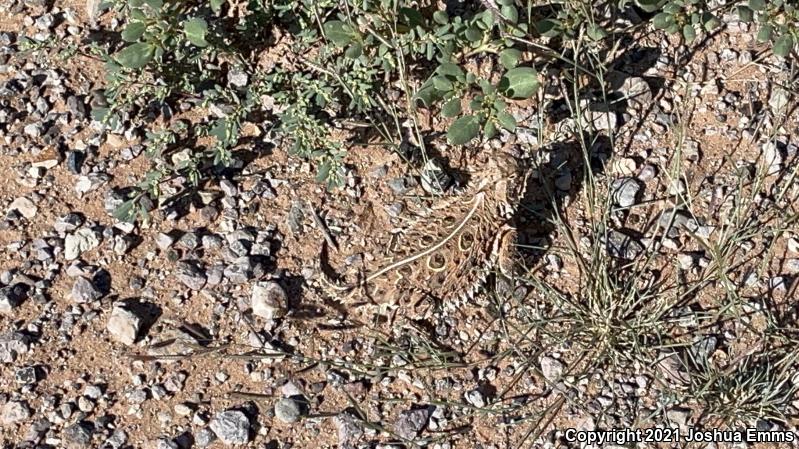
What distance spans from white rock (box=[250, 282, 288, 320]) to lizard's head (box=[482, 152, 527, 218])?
0.93 metres

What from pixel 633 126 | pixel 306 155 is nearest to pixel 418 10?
pixel 306 155

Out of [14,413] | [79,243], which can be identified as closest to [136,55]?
[79,243]

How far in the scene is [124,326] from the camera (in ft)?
12.2

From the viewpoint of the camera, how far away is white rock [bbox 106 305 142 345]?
372 centimetres

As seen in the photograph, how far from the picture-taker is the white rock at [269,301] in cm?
379

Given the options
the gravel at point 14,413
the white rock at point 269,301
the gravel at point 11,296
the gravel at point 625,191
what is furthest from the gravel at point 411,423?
the gravel at point 11,296

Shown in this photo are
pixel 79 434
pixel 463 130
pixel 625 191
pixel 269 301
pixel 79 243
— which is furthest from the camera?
pixel 625 191

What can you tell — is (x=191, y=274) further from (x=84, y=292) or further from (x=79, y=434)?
(x=79, y=434)

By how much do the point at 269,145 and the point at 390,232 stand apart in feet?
2.32

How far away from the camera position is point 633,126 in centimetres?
423

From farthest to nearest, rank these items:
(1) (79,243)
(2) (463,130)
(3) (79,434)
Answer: (1) (79,243)
(2) (463,130)
(3) (79,434)

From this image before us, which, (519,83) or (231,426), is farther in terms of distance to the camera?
(519,83)

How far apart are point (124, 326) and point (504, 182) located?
161cm

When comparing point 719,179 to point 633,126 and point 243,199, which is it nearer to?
point 633,126
